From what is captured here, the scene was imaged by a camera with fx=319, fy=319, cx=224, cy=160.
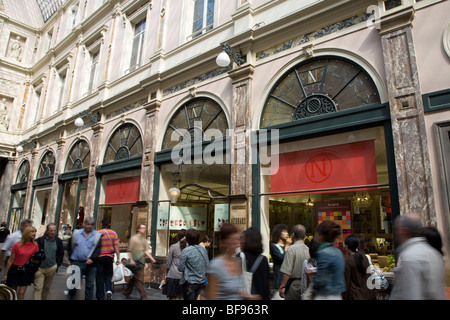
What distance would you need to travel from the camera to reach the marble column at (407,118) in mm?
5195

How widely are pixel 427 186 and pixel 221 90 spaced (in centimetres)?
555

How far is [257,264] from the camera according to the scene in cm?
325

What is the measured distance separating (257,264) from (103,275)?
12.9 feet

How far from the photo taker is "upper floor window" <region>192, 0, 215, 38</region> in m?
10.1

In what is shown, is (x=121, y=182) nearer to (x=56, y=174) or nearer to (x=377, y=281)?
(x=56, y=174)

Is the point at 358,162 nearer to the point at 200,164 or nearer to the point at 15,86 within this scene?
the point at 200,164

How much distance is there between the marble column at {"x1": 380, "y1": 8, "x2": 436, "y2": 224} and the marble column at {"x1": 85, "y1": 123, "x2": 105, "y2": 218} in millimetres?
10754

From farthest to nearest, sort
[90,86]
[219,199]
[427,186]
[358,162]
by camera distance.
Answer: [90,86] < [219,199] < [358,162] < [427,186]

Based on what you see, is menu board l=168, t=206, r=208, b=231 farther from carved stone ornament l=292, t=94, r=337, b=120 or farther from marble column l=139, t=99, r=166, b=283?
carved stone ornament l=292, t=94, r=337, b=120

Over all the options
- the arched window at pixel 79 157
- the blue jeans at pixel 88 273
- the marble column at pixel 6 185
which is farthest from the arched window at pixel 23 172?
the blue jeans at pixel 88 273

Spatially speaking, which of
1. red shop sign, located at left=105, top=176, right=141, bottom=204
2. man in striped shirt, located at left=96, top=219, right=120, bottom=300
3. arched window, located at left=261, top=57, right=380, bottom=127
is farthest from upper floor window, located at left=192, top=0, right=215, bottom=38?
man in striped shirt, located at left=96, top=219, right=120, bottom=300

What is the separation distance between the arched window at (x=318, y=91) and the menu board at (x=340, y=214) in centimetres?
200

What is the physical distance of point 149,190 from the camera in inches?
395
